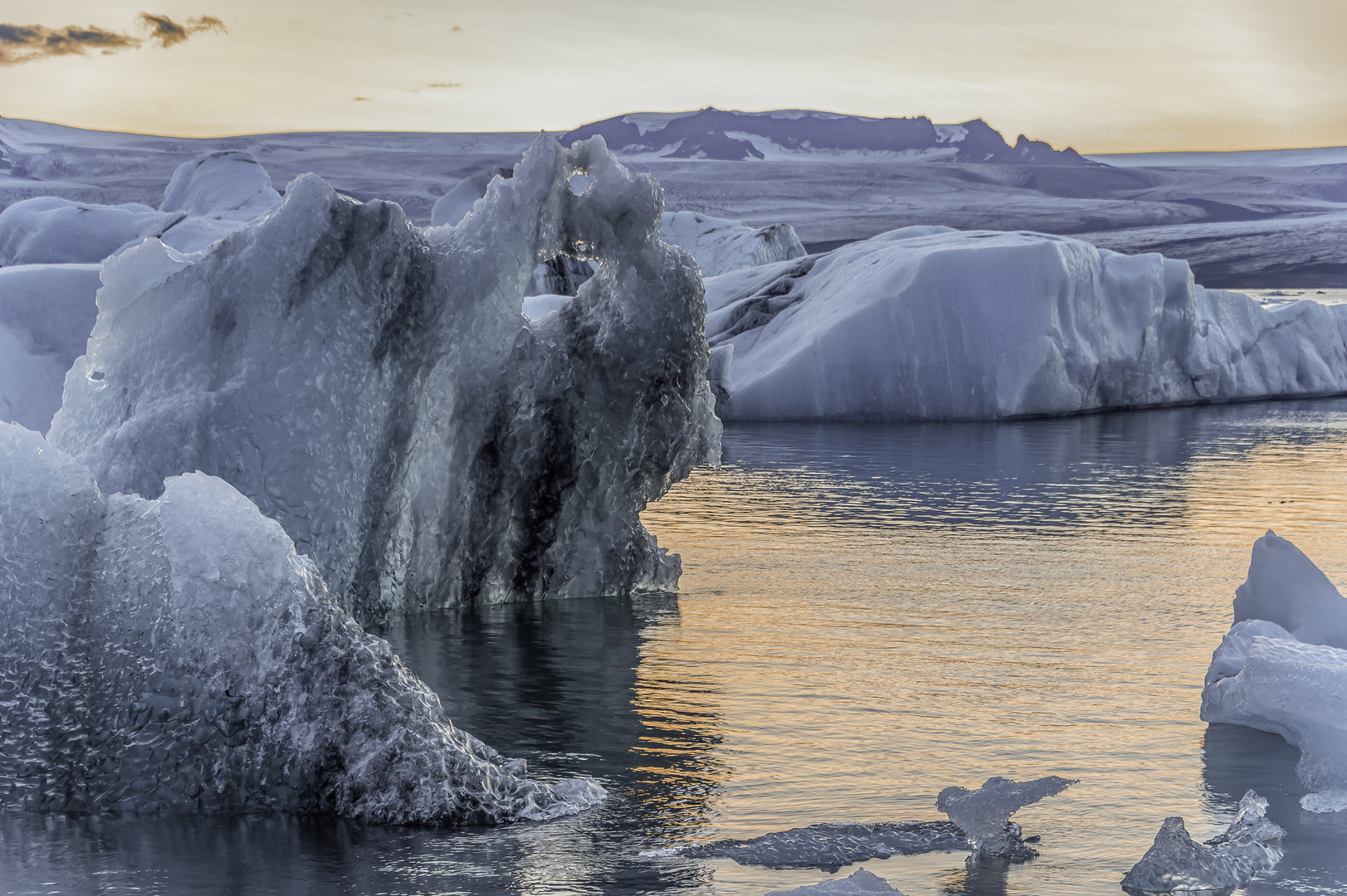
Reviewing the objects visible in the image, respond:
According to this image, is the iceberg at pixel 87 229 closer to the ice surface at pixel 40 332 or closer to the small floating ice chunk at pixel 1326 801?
the ice surface at pixel 40 332

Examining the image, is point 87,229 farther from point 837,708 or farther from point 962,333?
point 837,708

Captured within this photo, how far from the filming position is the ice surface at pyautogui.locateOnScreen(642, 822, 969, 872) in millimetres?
6211

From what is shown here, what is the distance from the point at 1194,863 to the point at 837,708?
2.95m

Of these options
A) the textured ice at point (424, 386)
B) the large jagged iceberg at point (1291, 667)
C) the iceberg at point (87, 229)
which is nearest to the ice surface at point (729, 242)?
the iceberg at point (87, 229)

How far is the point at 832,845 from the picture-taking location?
250 inches

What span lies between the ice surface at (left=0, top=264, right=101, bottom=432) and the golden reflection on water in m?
7.29

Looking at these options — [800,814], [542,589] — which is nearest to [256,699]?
[800,814]

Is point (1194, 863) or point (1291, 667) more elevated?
point (1291, 667)

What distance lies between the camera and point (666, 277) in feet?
40.0

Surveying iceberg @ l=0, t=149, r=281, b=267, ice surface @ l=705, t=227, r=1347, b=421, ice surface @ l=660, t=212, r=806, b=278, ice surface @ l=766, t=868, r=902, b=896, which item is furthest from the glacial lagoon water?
ice surface @ l=660, t=212, r=806, b=278

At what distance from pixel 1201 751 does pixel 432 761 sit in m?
3.93

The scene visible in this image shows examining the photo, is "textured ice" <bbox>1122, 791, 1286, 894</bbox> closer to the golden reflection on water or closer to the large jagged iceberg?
the golden reflection on water

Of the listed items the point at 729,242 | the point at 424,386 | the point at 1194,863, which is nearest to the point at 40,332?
the point at 424,386

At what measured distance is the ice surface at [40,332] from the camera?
18.0 metres
